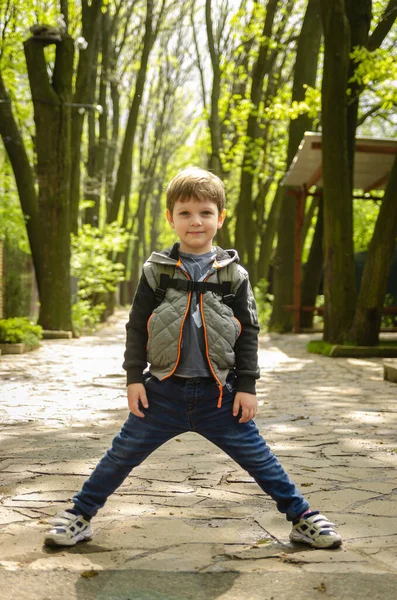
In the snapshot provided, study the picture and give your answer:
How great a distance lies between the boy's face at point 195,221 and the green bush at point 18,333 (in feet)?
36.6

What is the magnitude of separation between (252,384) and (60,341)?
46.2 feet

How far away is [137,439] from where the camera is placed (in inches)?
136

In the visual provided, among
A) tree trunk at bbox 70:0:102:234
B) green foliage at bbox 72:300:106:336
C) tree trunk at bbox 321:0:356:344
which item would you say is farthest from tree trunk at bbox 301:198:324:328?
tree trunk at bbox 70:0:102:234

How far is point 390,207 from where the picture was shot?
1225 centimetres

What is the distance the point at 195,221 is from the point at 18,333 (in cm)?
1123

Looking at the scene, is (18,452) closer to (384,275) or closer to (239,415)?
(239,415)

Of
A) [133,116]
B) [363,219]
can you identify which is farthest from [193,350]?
[363,219]

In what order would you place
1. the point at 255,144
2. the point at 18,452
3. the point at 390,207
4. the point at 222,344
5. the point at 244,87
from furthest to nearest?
the point at 244,87, the point at 255,144, the point at 390,207, the point at 18,452, the point at 222,344

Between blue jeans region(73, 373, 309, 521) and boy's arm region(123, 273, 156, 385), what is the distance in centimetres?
7

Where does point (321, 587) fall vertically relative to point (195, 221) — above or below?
below

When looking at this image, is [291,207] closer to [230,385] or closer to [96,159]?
[96,159]

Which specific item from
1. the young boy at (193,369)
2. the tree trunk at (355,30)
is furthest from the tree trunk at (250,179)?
the young boy at (193,369)

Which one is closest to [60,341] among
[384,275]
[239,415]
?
[384,275]

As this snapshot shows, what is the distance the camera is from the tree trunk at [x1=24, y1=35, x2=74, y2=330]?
1731 centimetres
